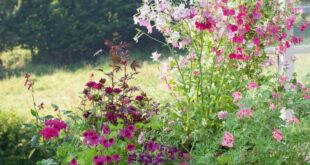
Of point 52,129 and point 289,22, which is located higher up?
point 289,22

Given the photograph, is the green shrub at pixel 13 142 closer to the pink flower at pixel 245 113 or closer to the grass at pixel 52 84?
the pink flower at pixel 245 113

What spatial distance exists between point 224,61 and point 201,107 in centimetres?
30

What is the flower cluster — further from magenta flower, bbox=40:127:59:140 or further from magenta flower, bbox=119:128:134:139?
magenta flower, bbox=119:128:134:139

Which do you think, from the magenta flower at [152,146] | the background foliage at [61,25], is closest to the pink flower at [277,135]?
the magenta flower at [152,146]

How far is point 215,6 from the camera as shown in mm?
3043

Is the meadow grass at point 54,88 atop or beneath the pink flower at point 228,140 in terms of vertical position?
atop

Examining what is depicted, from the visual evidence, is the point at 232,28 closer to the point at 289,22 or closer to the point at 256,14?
the point at 256,14

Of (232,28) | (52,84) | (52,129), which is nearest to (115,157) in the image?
(52,129)

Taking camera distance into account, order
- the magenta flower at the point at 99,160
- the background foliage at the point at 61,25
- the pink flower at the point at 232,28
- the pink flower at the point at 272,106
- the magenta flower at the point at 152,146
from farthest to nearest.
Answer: the background foliage at the point at 61,25 → the pink flower at the point at 232,28 → the pink flower at the point at 272,106 → the magenta flower at the point at 152,146 → the magenta flower at the point at 99,160

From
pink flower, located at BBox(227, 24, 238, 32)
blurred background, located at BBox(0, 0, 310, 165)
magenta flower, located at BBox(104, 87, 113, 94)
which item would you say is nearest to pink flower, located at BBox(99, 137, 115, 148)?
magenta flower, located at BBox(104, 87, 113, 94)

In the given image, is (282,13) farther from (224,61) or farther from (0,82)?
(0,82)

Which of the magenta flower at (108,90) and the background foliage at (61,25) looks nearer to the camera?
the magenta flower at (108,90)

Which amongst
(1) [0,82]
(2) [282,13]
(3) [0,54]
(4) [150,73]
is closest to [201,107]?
(2) [282,13]

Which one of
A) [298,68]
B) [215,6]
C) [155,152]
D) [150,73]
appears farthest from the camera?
[150,73]
